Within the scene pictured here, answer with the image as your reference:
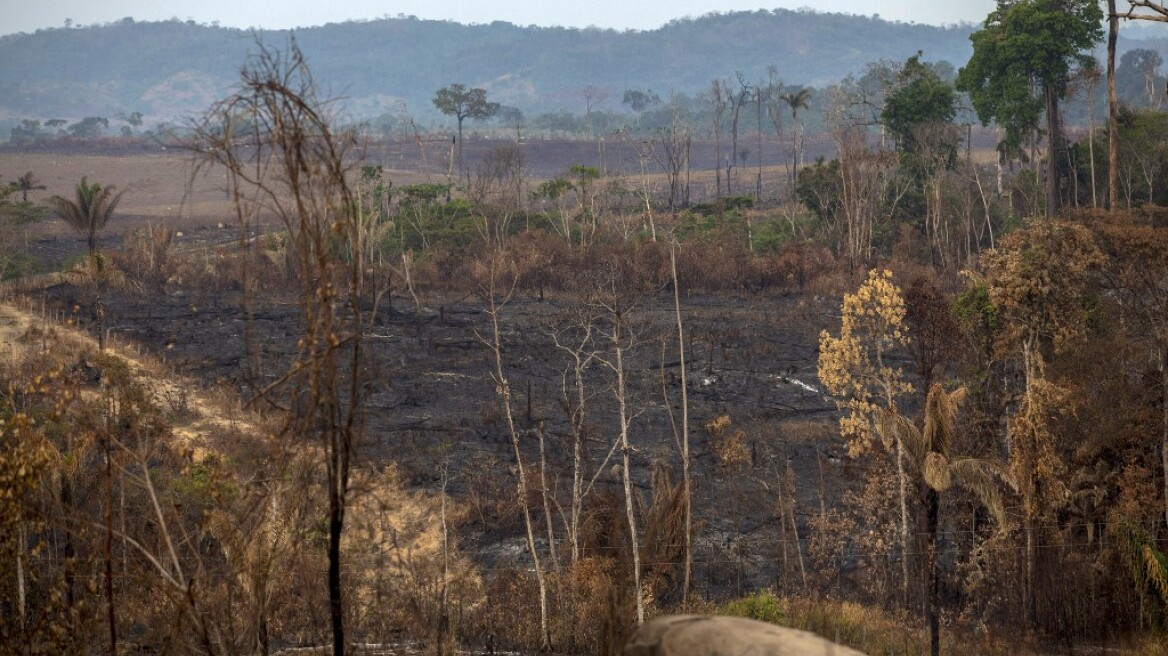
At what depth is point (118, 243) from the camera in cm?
7388

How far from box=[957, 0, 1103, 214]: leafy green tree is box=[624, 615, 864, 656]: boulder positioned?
47666mm

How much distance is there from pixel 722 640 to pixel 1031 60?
2079 inches

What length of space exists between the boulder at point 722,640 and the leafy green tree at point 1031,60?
1877 inches

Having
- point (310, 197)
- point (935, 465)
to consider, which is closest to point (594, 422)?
point (935, 465)

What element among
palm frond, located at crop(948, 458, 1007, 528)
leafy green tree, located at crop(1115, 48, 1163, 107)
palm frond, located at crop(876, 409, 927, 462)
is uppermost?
leafy green tree, located at crop(1115, 48, 1163, 107)

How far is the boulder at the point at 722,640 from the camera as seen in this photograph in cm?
883

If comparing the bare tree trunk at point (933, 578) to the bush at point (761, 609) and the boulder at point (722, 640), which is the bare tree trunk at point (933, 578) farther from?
the boulder at point (722, 640)

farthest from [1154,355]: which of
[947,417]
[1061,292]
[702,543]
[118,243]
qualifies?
[118,243]

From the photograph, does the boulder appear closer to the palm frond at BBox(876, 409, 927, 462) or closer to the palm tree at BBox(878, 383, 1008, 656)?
the palm tree at BBox(878, 383, 1008, 656)

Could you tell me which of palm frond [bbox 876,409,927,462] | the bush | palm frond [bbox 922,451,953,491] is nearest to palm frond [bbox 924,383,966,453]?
palm frond [bbox 876,409,927,462]

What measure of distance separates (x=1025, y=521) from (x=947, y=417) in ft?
21.2

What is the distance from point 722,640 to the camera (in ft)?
29.9

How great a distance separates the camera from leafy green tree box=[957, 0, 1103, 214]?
5503 cm

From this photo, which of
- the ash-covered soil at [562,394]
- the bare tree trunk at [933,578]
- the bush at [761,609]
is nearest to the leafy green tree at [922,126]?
the ash-covered soil at [562,394]
